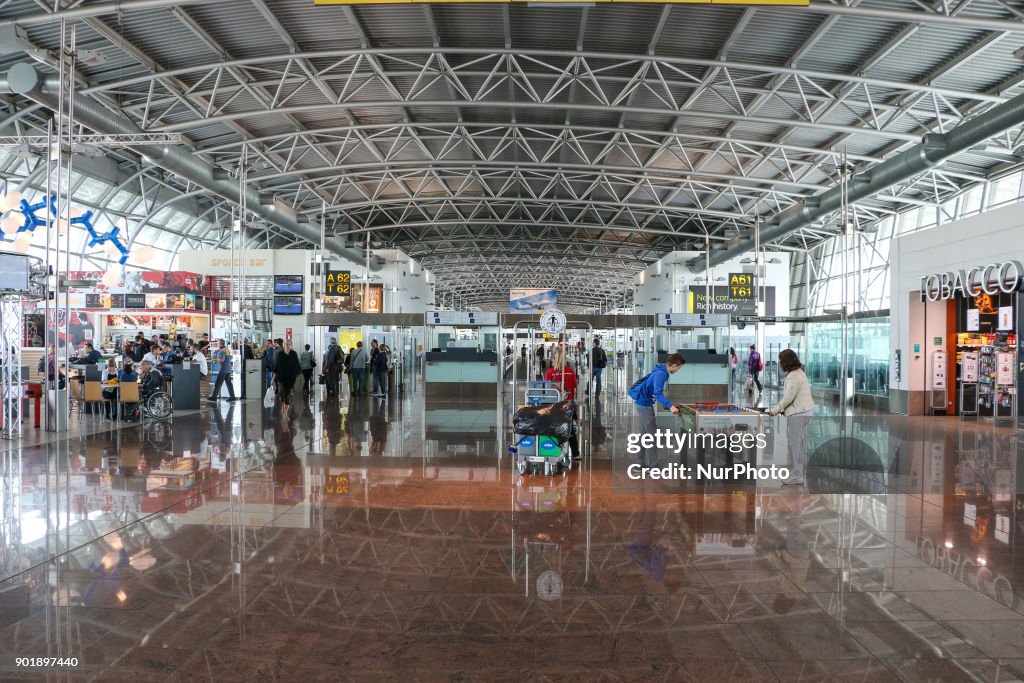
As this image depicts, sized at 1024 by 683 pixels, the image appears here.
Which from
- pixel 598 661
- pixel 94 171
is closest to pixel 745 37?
pixel 598 661

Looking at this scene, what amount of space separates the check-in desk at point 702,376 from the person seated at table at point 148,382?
14854 millimetres

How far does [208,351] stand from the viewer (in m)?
20.2

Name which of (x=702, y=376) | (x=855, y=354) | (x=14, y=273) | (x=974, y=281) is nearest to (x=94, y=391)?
(x=14, y=273)

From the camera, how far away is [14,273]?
11945 mm

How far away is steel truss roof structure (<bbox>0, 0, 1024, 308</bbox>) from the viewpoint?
47.1 ft

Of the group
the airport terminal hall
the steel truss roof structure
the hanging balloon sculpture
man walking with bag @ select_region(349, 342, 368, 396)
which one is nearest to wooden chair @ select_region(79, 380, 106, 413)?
the airport terminal hall

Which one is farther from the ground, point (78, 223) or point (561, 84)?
point (561, 84)

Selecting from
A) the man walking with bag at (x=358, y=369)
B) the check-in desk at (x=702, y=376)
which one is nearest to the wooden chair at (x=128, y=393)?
the man walking with bag at (x=358, y=369)

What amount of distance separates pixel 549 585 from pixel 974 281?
1337 centimetres

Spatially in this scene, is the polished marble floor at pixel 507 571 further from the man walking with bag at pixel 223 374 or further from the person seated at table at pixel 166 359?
the man walking with bag at pixel 223 374

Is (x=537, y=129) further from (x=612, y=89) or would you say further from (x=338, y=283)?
(x=338, y=283)

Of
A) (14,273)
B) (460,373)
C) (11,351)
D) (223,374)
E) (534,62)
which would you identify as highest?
(534,62)

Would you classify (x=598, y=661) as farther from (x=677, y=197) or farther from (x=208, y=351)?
(x=677, y=197)

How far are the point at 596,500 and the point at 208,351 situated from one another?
15524 mm
